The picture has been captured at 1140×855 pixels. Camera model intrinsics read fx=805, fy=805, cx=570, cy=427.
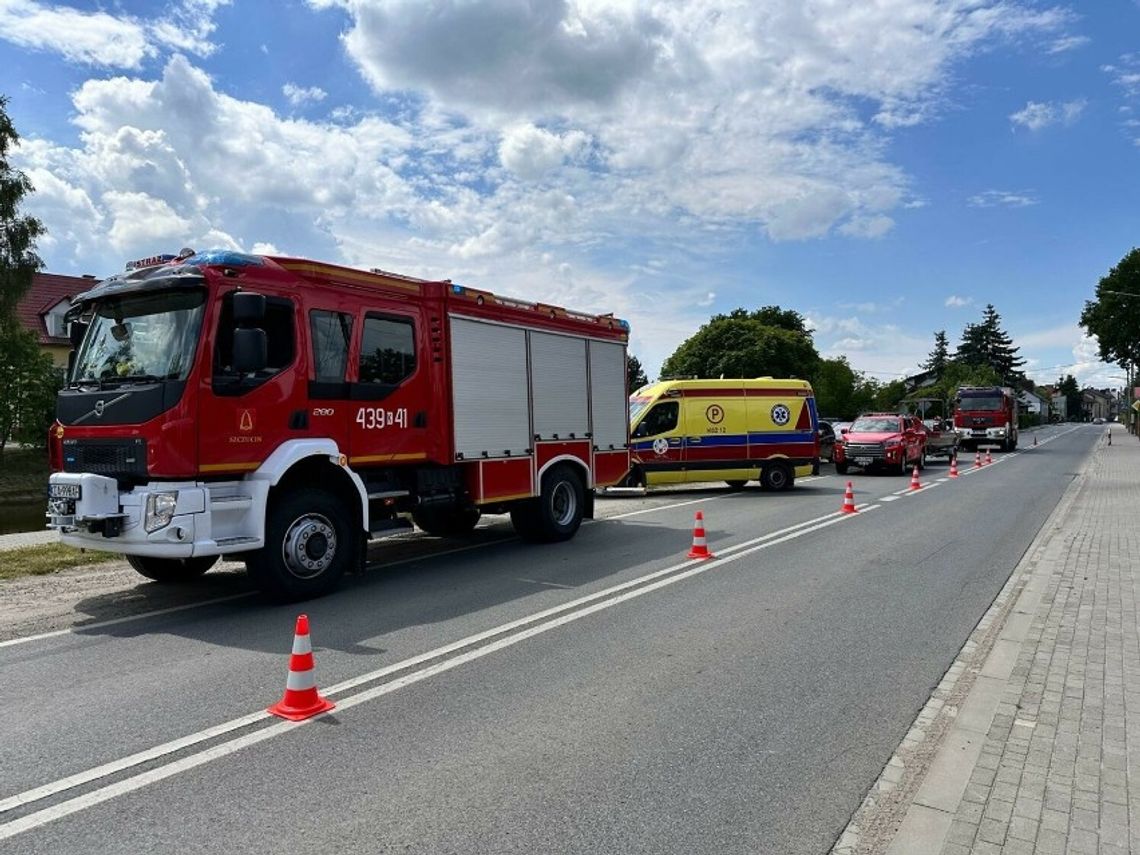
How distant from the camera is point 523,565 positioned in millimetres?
9484

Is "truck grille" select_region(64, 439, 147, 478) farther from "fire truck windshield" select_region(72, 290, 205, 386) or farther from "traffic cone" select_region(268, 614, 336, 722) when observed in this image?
"traffic cone" select_region(268, 614, 336, 722)

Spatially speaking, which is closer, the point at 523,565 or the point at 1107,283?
the point at 523,565

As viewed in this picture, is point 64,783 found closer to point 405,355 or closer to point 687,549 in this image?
point 405,355

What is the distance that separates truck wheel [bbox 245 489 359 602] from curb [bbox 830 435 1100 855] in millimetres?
5297

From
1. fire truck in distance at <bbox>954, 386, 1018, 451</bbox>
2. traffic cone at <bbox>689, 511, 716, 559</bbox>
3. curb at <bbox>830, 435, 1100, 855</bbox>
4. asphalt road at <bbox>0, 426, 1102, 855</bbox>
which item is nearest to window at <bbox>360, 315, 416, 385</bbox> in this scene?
asphalt road at <bbox>0, 426, 1102, 855</bbox>

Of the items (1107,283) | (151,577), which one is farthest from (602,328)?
(1107,283)

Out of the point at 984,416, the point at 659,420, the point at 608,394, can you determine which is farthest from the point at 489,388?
the point at 984,416

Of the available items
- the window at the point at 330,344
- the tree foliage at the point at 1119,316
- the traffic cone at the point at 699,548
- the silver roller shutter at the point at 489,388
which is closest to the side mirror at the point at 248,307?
the window at the point at 330,344

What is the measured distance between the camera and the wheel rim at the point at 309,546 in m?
7.38

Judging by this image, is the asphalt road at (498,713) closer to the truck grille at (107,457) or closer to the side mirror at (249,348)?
the truck grille at (107,457)

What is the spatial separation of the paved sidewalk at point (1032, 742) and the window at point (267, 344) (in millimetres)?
5880

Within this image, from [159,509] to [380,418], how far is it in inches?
96.4

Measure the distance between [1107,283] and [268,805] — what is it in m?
71.4

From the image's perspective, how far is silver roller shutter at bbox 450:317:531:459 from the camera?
31.1 feet
